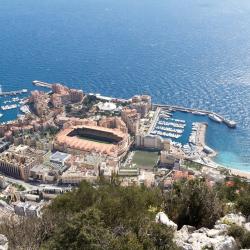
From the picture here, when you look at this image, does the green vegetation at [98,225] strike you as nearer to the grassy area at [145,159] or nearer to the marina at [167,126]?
the grassy area at [145,159]

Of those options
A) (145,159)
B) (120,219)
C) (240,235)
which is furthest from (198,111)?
(240,235)

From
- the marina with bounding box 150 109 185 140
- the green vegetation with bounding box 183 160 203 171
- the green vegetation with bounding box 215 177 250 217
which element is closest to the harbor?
the marina with bounding box 150 109 185 140

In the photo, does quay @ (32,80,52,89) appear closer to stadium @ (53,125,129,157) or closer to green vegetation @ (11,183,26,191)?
stadium @ (53,125,129,157)

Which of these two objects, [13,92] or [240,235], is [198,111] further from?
[240,235]

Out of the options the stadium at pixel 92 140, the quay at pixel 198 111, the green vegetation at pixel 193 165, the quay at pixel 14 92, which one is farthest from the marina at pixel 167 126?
the quay at pixel 14 92

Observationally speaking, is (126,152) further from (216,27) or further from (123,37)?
(216,27)

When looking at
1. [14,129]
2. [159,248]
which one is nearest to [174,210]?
[159,248]
